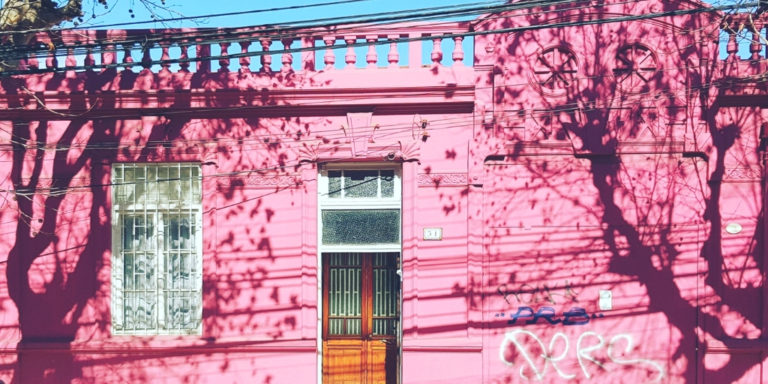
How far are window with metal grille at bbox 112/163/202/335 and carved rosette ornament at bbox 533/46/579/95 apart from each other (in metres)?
4.32

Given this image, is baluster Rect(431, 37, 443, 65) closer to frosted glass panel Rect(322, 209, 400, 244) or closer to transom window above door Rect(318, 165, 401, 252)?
transom window above door Rect(318, 165, 401, 252)

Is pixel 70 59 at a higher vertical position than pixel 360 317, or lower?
higher

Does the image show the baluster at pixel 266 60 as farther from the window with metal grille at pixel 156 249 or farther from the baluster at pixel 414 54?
the baluster at pixel 414 54

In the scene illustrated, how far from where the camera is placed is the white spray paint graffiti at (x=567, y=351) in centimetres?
760

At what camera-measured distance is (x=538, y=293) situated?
302 inches

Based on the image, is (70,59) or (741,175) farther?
(70,59)

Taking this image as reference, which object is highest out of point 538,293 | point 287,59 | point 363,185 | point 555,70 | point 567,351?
point 287,59

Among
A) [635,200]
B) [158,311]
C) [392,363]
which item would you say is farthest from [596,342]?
[158,311]

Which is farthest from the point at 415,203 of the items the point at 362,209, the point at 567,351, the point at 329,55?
the point at 567,351

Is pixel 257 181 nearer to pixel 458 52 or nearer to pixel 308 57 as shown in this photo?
pixel 308 57

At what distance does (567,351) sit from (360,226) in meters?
2.87

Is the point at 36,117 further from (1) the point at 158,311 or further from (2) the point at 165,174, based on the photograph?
(1) the point at 158,311

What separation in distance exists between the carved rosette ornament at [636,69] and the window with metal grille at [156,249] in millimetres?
5261

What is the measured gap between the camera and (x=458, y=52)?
7.79 metres
